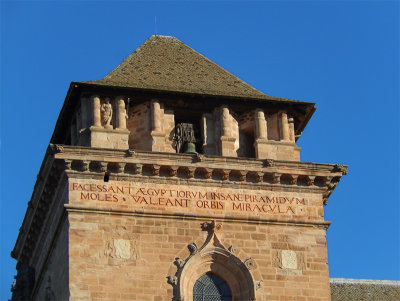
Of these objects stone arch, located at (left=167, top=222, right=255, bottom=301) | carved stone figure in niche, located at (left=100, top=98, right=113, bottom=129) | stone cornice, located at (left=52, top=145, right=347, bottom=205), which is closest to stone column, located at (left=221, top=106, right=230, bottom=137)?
stone cornice, located at (left=52, top=145, right=347, bottom=205)

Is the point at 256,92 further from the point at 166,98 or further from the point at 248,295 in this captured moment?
the point at 248,295

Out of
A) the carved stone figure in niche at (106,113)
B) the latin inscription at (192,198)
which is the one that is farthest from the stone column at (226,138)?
the carved stone figure in niche at (106,113)

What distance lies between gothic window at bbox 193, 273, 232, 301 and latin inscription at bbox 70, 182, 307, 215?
1.91 metres

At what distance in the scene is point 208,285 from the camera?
3684 centimetres

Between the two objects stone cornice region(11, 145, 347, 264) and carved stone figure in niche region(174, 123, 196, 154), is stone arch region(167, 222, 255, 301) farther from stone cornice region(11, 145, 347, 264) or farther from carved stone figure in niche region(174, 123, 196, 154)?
carved stone figure in niche region(174, 123, 196, 154)

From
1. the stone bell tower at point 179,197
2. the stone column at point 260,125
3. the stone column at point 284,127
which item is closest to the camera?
the stone bell tower at point 179,197

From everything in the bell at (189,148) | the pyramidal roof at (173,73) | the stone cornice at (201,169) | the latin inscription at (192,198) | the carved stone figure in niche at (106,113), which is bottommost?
the latin inscription at (192,198)

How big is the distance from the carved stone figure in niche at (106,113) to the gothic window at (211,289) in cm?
508

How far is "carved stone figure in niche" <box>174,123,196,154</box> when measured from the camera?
3872 centimetres

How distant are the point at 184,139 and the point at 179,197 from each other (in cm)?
225

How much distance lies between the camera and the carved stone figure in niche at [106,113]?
38.3 metres

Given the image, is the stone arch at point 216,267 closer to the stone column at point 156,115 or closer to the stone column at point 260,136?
the stone column at point 260,136

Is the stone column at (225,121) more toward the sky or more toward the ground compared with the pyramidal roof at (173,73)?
more toward the ground

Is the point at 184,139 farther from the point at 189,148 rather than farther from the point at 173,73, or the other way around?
the point at 173,73
